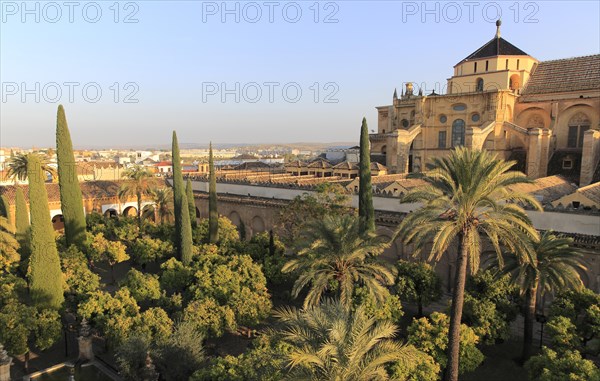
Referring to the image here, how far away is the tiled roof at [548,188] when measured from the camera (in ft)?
76.2

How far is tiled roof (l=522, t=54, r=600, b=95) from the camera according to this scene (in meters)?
32.3

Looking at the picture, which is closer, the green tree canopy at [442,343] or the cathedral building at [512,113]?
the green tree canopy at [442,343]

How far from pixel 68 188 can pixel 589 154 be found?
31.8 m

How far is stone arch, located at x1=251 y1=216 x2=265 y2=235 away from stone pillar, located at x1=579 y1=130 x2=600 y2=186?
2171cm

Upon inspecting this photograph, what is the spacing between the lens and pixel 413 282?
1681 centimetres

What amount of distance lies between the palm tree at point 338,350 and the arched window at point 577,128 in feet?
106

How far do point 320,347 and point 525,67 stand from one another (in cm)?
3648

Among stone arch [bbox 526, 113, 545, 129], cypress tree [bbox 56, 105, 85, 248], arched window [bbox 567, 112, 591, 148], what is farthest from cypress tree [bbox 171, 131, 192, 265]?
arched window [bbox 567, 112, 591, 148]

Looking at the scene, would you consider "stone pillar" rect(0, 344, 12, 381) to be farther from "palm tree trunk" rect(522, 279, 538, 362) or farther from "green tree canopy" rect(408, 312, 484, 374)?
"palm tree trunk" rect(522, 279, 538, 362)

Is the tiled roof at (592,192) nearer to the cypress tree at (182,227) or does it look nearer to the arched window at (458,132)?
the arched window at (458,132)

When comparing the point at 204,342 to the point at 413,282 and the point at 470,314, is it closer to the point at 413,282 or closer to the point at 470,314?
the point at 413,282

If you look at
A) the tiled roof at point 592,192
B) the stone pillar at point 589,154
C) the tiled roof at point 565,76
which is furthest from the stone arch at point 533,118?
the tiled roof at point 592,192

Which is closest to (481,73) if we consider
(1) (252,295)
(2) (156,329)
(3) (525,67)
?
(3) (525,67)

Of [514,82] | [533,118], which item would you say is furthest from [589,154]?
[514,82]
